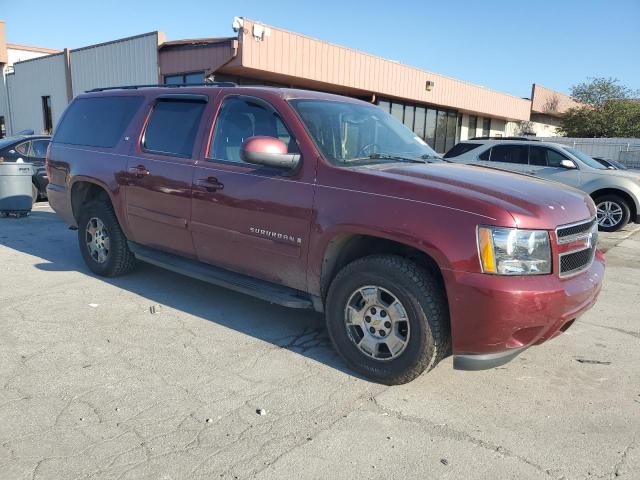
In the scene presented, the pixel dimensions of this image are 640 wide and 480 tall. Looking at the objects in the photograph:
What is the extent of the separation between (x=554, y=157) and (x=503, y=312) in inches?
353

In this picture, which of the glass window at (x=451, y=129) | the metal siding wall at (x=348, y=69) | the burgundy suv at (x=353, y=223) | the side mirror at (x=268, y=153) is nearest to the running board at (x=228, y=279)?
the burgundy suv at (x=353, y=223)

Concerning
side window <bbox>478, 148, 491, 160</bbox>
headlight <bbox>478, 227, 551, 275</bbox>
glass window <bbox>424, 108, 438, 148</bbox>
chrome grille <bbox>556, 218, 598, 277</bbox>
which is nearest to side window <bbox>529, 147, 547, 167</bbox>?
side window <bbox>478, 148, 491, 160</bbox>

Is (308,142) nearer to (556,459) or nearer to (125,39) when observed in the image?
(556,459)

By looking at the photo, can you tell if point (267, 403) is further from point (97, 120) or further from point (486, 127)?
point (486, 127)

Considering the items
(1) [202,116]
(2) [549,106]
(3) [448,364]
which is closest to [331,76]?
(1) [202,116]

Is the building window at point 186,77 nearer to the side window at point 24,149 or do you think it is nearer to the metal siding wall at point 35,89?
the metal siding wall at point 35,89

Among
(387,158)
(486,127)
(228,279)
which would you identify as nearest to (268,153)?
(387,158)

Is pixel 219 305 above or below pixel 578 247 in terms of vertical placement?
below

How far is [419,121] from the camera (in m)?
26.0

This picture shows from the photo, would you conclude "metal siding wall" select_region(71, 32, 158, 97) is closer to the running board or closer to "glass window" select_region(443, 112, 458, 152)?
the running board

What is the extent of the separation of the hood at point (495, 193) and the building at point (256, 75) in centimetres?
1184

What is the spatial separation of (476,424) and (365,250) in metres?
1.34

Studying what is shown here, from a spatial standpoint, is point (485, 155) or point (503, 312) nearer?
point (503, 312)

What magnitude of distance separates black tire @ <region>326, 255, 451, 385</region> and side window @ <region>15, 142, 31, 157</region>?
9.88m
